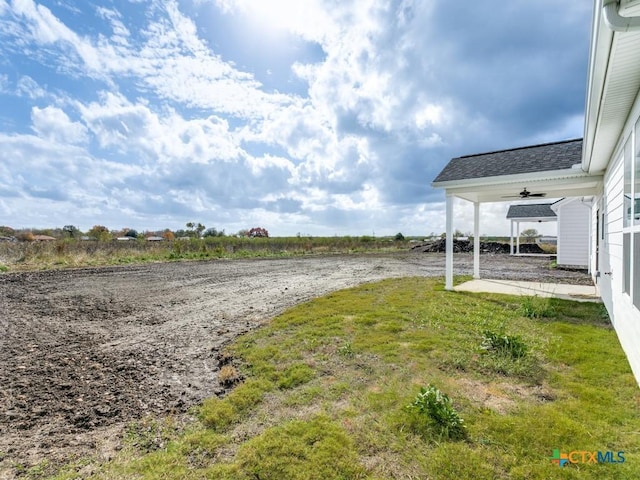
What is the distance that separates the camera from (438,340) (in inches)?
169

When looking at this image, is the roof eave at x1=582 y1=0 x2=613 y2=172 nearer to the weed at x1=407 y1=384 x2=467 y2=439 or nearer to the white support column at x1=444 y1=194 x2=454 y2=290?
Answer: the weed at x1=407 y1=384 x2=467 y2=439

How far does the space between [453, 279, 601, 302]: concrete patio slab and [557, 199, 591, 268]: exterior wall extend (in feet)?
18.2

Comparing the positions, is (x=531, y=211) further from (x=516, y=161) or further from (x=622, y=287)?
(x=622, y=287)

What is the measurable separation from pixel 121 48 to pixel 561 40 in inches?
389

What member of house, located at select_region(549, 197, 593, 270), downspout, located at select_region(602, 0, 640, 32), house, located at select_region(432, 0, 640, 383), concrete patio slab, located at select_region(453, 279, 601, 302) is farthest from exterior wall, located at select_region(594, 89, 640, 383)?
house, located at select_region(549, 197, 593, 270)

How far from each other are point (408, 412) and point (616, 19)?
3.13m

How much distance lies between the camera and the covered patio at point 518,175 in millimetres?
6555

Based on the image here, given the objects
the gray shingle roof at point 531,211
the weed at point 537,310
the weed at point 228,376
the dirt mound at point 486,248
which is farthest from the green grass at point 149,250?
the weed at point 537,310

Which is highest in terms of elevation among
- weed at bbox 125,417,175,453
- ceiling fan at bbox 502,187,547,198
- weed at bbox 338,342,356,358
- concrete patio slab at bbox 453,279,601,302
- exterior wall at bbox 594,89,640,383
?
ceiling fan at bbox 502,187,547,198

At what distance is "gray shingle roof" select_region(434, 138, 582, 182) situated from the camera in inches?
262

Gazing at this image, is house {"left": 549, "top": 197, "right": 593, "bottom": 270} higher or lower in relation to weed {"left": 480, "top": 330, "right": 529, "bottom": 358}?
higher

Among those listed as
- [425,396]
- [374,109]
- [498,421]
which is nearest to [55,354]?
[425,396]

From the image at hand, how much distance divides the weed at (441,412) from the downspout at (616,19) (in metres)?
2.87

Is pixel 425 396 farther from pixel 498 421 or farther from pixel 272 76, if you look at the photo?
pixel 272 76
